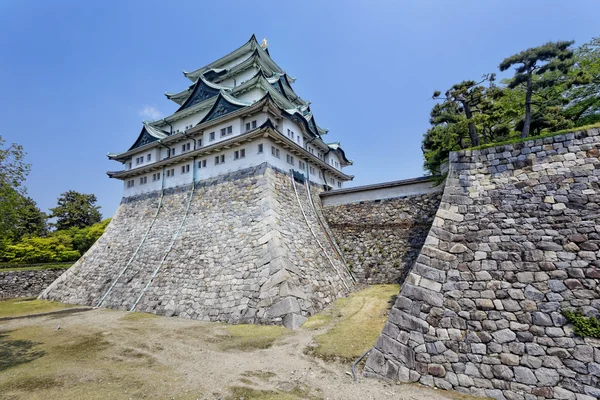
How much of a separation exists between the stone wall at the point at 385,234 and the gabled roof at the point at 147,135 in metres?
18.0

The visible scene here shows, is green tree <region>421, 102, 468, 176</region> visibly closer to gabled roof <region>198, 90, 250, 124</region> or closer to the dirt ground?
the dirt ground

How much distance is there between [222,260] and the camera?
1330 centimetres

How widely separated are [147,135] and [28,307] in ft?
49.6

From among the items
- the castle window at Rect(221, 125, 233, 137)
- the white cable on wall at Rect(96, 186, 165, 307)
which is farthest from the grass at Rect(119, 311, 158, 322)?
the castle window at Rect(221, 125, 233, 137)

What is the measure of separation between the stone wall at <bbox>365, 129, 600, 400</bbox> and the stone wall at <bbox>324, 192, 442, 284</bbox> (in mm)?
7180

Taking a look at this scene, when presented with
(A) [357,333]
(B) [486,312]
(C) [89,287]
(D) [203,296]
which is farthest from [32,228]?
(B) [486,312]

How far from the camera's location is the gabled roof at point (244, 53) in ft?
80.0

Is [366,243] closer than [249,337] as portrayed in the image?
No

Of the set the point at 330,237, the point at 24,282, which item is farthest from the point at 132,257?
the point at 330,237

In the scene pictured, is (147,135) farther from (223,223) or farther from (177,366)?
(177,366)

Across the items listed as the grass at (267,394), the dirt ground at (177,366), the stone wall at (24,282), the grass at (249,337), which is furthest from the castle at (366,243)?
the stone wall at (24,282)

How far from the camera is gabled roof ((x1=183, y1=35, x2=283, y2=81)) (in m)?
24.4

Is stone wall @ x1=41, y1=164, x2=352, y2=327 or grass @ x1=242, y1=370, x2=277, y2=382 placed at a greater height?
stone wall @ x1=41, y1=164, x2=352, y2=327

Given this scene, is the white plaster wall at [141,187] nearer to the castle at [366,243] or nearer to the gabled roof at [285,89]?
the castle at [366,243]
